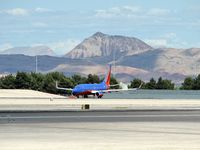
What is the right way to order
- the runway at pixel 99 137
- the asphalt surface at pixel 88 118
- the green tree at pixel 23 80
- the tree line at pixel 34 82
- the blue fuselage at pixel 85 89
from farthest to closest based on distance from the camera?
the tree line at pixel 34 82, the green tree at pixel 23 80, the blue fuselage at pixel 85 89, the asphalt surface at pixel 88 118, the runway at pixel 99 137

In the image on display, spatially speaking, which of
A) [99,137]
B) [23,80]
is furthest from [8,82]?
[99,137]

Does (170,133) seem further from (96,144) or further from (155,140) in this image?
(96,144)

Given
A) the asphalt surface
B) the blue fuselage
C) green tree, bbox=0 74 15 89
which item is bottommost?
the asphalt surface

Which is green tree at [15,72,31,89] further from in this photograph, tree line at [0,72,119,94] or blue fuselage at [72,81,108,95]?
blue fuselage at [72,81,108,95]

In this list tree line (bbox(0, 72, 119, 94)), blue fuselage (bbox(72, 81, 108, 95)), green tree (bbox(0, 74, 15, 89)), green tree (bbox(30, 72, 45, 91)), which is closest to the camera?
blue fuselage (bbox(72, 81, 108, 95))

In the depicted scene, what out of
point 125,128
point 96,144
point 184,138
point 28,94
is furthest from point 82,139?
point 28,94

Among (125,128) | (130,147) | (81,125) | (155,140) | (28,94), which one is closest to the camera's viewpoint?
(130,147)

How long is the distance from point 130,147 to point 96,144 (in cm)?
175

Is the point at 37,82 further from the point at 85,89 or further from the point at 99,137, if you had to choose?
the point at 99,137

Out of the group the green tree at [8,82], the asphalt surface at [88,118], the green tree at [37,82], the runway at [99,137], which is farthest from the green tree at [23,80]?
the runway at [99,137]

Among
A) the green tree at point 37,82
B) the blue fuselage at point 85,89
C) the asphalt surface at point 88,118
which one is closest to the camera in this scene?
the asphalt surface at point 88,118

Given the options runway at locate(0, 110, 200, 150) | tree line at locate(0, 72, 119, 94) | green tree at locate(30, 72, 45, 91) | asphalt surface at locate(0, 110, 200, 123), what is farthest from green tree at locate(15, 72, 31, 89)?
runway at locate(0, 110, 200, 150)

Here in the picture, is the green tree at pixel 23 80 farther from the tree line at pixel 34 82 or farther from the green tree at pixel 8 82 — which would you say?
the green tree at pixel 8 82

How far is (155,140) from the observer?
29.6 m
